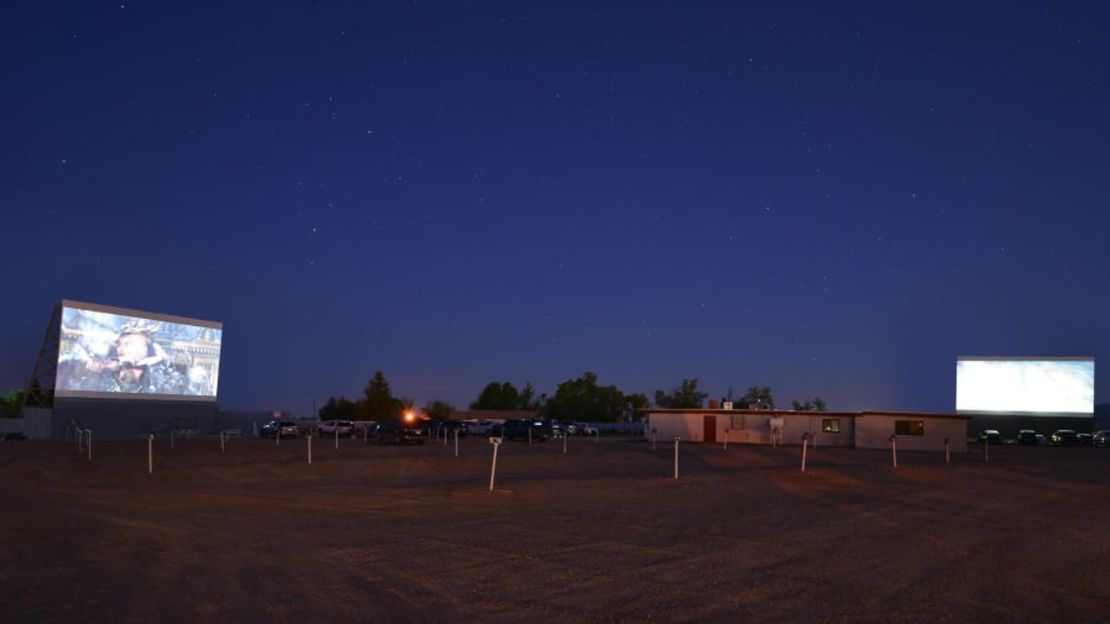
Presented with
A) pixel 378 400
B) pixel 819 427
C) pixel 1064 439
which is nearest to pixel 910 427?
pixel 819 427

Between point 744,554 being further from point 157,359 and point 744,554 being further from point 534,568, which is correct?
point 157,359

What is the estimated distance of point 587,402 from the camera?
166500 mm

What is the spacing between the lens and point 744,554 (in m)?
15.7

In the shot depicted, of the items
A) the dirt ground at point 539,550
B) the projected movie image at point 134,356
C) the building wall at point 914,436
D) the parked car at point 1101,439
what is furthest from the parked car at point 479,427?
the dirt ground at point 539,550

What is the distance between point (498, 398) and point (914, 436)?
117 meters

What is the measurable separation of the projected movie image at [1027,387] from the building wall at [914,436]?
2715cm

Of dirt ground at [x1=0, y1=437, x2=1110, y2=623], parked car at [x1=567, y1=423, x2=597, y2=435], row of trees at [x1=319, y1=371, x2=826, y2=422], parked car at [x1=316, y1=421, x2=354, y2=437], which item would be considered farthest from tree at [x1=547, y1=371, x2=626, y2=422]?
dirt ground at [x1=0, y1=437, x2=1110, y2=623]

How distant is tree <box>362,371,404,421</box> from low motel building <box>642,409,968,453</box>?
67.8m

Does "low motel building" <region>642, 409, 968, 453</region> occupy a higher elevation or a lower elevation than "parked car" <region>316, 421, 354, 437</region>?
higher

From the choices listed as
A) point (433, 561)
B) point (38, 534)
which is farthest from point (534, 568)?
point (38, 534)

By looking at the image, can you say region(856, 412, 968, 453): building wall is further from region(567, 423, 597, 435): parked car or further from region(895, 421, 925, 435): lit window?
region(567, 423, 597, 435): parked car

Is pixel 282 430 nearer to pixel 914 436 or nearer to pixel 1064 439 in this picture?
pixel 914 436

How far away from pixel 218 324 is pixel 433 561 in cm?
6767

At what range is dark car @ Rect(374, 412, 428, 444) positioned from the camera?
57469 millimetres
